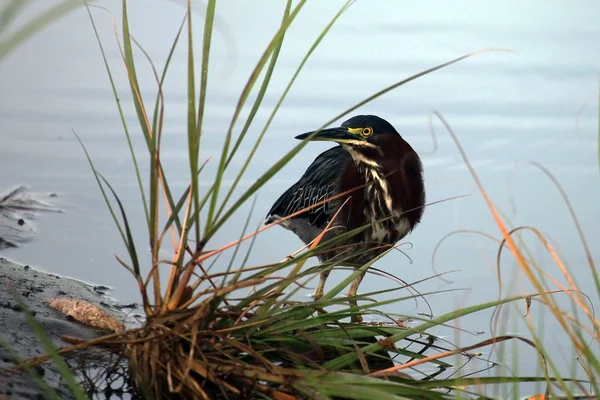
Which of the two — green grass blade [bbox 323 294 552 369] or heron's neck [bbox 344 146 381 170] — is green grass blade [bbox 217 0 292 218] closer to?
green grass blade [bbox 323 294 552 369]

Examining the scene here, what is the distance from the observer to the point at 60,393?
2.98 meters

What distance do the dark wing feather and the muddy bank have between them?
1188mm

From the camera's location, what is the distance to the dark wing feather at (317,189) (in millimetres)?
5180

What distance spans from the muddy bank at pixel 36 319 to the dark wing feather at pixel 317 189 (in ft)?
3.90

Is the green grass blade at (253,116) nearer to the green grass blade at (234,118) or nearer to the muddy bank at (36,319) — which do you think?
the green grass blade at (234,118)

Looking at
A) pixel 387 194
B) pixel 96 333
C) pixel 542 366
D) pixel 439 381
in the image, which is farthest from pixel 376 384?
pixel 387 194

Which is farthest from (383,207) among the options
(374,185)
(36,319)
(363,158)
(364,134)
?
(36,319)

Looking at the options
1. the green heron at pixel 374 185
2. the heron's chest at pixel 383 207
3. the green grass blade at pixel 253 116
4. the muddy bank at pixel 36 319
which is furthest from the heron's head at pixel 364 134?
the green grass blade at pixel 253 116

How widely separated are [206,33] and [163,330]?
2.95ft

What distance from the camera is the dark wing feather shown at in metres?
5.18

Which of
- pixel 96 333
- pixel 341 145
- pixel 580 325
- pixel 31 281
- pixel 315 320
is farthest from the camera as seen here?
pixel 341 145

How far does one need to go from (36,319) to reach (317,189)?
202 centimetres

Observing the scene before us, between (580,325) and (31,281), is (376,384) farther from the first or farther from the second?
(31,281)

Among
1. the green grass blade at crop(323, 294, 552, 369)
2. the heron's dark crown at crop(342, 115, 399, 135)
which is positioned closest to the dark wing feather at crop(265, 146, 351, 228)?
the heron's dark crown at crop(342, 115, 399, 135)
